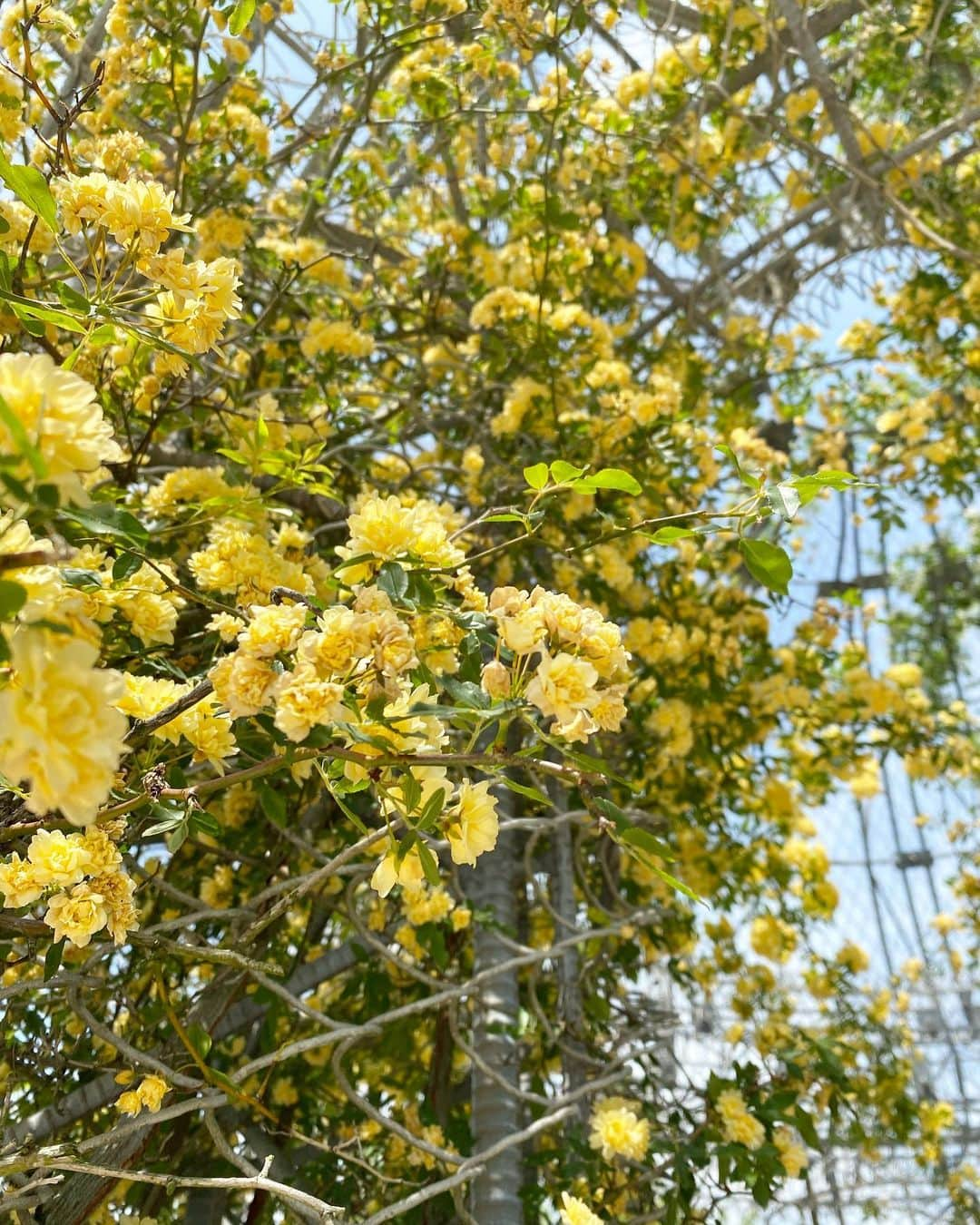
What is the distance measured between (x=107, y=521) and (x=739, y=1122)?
1150 millimetres

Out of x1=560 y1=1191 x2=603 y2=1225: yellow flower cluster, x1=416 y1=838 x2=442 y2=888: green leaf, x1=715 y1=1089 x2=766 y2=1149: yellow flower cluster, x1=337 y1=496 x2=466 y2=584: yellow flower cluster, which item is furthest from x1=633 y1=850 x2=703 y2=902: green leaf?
x1=715 y1=1089 x2=766 y2=1149: yellow flower cluster

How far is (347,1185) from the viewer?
1269 mm

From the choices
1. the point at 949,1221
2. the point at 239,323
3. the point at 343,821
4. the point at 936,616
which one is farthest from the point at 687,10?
the point at 949,1221

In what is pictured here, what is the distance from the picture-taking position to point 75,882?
2.13 feet

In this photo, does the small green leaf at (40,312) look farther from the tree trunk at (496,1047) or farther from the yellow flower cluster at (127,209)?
the tree trunk at (496,1047)

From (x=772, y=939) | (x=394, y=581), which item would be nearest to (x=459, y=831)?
(x=394, y=581)

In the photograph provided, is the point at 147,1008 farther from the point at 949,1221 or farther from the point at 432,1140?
the point at 949,1221

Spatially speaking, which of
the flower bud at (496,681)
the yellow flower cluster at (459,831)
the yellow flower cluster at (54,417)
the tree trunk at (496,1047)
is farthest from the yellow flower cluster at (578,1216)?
the yellow flower cluster at (54,417)

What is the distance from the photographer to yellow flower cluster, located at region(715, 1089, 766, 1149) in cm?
126

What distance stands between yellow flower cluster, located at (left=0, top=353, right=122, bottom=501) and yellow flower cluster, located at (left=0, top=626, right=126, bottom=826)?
0.20 ft

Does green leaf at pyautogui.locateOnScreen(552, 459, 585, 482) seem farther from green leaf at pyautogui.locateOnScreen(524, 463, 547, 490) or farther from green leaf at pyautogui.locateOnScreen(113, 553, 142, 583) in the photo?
green leaf at pyautogui.locateOnScreen(113, 553, 142, 583)

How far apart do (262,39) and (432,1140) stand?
5.94 feet

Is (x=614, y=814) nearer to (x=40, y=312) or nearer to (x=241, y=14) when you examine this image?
(x=40, y=312)

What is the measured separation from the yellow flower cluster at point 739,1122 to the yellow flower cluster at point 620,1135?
0.38 ft
